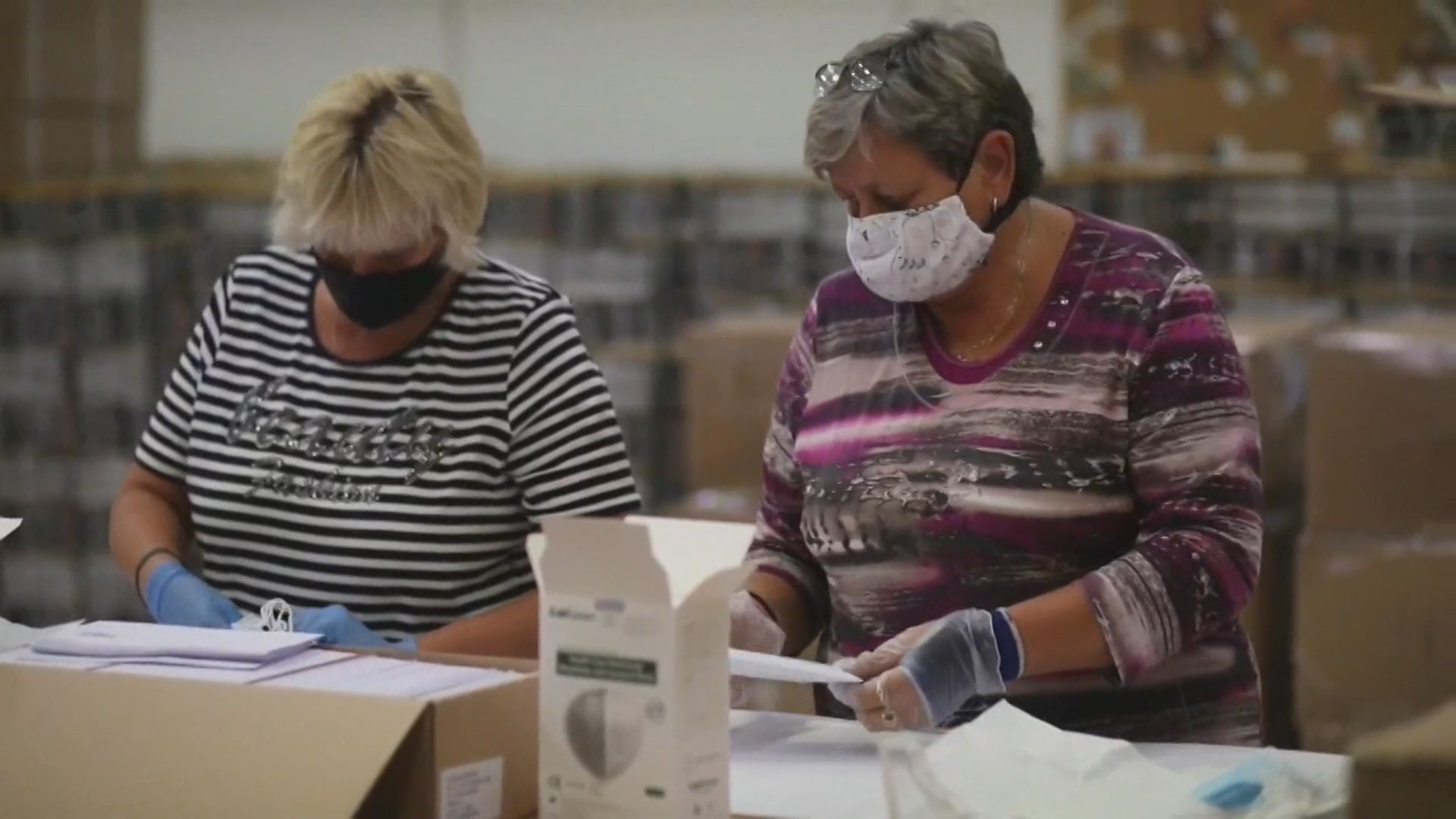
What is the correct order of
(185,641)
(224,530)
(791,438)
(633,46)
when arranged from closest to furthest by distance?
(185,641)
(791,438)
(224,530)
(633,46)

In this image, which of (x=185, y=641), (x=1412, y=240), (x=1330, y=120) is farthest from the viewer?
(x=1330, y=120)

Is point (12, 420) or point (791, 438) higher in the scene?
point (791, 438)

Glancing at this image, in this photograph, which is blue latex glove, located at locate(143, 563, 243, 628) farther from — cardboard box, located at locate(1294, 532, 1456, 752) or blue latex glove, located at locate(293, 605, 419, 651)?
cardboard box, located at locate(1294, 532, 1456, 752)

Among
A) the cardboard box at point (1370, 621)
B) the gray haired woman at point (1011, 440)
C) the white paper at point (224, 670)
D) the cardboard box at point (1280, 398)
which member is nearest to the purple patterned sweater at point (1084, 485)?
the gray haired woman at point (1011, 440)

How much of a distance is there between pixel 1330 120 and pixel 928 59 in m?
Result: 2.70

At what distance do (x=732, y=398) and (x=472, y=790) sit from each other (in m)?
1.86

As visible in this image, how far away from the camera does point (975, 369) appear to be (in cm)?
163

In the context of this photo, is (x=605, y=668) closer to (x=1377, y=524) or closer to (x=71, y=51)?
(x=1377, y=524)

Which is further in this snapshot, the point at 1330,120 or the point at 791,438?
the point at 1330,120

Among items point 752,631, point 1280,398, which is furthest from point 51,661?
point 1280,398

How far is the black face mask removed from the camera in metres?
1.86

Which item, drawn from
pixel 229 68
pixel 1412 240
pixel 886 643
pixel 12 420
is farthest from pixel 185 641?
pixel 229 68

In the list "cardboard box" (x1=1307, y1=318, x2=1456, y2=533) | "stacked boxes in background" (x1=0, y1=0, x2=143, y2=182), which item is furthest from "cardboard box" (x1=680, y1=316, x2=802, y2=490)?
"stacked boxes in background" (x1=0, y1=0, x2=143, y2=182)

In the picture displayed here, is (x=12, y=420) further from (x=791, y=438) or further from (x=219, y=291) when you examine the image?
(x=791, y=438)
